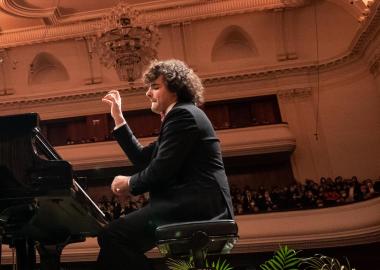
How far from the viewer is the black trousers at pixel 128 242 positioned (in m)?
2.36

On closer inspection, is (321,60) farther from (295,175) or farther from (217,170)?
(217,170)

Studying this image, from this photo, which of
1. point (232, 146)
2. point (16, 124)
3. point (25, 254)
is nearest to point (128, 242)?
point (16, 124)

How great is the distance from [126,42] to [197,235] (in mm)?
6497

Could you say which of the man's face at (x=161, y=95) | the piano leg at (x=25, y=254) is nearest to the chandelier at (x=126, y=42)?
the piano leg at (x=25, y=254)

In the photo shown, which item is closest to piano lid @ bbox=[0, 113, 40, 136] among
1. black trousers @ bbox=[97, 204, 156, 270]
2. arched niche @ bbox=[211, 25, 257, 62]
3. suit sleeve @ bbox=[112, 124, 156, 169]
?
suit sleeve @ bbox=[112, 124, 156, 169]

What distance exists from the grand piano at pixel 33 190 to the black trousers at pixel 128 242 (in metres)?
0.56

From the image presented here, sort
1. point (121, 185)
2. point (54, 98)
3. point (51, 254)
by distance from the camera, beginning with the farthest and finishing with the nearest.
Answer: point (54, 98), point (51, 254), point (121, 185)

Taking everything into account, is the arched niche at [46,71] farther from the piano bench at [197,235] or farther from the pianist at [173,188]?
the piano bench at [197,235]

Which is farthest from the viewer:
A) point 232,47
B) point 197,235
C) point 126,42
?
point 232,47

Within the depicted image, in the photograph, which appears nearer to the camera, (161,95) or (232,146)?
(161,95)

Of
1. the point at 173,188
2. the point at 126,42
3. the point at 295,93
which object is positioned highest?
the point at 295,93

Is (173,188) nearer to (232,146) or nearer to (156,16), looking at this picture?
(232,146)

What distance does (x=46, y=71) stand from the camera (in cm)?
1593

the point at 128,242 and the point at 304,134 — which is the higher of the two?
the point at 304,134
